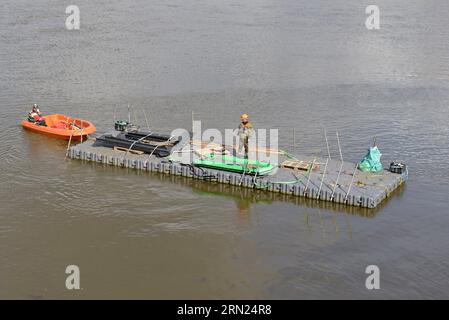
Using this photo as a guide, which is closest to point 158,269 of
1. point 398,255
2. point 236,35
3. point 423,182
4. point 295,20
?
point 398,255

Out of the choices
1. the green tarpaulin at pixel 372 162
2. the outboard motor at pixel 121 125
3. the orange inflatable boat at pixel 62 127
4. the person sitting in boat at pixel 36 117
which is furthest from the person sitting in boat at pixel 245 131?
the person sitting in boat at pixel 36 117

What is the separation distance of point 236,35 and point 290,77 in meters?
15.6

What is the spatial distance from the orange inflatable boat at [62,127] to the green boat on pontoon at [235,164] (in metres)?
8.48

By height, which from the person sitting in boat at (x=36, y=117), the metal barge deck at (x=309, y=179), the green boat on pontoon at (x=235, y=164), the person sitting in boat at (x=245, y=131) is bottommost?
the metal barge deck at (x=309, y=179)

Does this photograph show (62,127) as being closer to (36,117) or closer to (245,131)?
(36,117)

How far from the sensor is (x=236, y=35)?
6291cm

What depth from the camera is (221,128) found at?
124 ft

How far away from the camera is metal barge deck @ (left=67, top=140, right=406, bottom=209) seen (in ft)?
91.4

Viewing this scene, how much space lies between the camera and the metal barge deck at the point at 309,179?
27859 millimetres

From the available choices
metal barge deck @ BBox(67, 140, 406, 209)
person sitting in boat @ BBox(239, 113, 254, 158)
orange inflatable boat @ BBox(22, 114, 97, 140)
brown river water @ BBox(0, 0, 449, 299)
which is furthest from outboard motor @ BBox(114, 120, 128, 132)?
person sitting in boat @ BBox(239, 113, 254, 158)

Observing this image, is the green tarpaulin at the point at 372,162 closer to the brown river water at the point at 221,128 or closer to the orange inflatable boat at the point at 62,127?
the brown river water at the point at 221,128

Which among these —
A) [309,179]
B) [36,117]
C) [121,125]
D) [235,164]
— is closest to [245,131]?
[235,164]

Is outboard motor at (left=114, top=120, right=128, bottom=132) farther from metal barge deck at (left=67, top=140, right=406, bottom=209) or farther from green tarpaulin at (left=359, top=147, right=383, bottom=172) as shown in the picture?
green tarpaulin at (left=359, top=147, right=383, bottom=172)

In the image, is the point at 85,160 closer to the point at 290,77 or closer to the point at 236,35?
the point at 290,77
